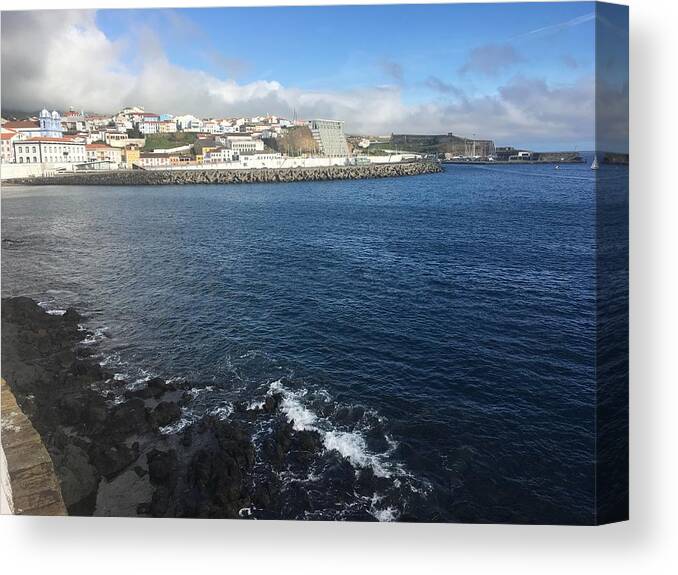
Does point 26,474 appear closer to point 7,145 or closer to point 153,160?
point 7,145

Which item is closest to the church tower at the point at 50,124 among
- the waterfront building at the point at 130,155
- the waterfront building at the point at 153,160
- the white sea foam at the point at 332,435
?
the waterfront building at the point at 130,155

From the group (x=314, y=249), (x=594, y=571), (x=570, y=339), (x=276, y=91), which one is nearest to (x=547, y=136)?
(x=570, y=339)

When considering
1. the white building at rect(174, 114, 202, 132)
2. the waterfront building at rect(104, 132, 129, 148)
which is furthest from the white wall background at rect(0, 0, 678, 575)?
the white building at rect(174, 114, 202, 132)

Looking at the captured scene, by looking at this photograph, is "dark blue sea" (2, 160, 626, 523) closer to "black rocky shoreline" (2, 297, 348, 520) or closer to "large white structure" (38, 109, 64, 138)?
"black rocky shoreline" (2, 297, 348, 520)

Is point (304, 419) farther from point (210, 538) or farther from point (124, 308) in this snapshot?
point (124, 308)

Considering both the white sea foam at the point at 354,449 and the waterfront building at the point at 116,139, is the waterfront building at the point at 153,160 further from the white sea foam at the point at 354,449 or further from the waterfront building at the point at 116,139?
the white sea foam at the point at 354,449
